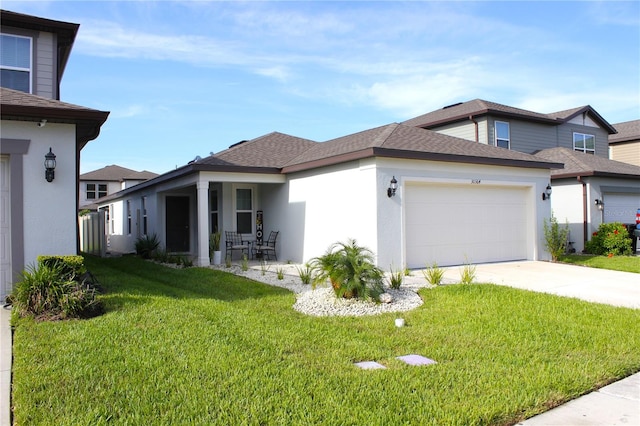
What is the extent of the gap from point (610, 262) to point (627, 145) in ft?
56.1

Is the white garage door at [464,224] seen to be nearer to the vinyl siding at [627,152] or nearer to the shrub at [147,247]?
the shrub at [147,247]

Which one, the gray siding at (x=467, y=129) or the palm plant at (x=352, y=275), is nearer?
the palm plant at (x=352, y=275)

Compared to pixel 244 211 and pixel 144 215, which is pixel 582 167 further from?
pixel 144 215

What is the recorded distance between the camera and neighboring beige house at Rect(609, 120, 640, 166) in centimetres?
2642

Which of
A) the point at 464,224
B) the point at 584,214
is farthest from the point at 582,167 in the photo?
the point at 464,224

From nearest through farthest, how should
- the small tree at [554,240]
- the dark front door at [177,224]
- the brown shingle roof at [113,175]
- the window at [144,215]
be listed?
the small tree at [554,240]
the dark front door at [177,224]
the window at [144,215]
the brown shingle roof at [113,175]

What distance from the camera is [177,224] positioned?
753 inches

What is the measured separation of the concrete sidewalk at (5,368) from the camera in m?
3.61

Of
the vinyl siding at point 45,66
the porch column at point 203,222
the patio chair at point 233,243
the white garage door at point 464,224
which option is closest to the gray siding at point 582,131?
the white garage door at point 464,224

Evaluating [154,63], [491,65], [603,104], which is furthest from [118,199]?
[603,104]

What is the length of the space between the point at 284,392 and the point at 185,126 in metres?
24.1

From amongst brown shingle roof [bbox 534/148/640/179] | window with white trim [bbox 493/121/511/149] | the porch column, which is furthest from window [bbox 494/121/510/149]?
the porch column

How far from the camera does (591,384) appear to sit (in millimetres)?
4145

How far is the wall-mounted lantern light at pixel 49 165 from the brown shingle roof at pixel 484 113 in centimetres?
1599
